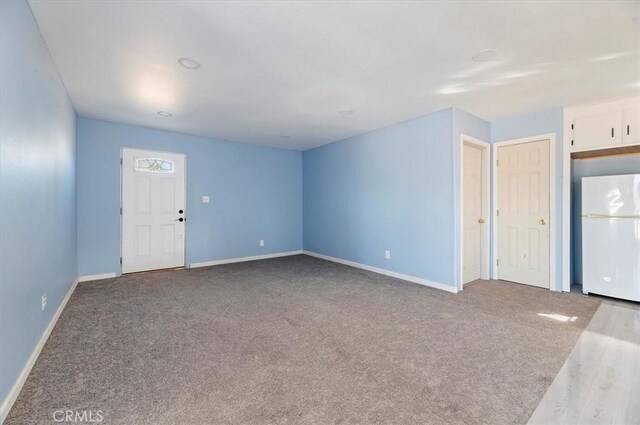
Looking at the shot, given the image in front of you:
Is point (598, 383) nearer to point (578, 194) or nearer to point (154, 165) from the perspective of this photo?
point (578, 194)

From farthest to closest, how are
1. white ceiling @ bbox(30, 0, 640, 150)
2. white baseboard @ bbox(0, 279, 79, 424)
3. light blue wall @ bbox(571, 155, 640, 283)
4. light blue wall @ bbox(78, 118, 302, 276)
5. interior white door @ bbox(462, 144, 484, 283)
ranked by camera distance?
light blue wall @ bbox(78, 118, 302, 276) → interior white door @ bbox(462, 144, 484, 283) → light blue wall @ bbox(571, 155, 640, 283) → white ceiling @ bbox(30, 0, 640, 150) → white baseboard @ bbox(0, 279, 79, 424)

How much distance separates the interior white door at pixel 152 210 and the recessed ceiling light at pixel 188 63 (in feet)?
8.96

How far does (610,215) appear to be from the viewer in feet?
11.2

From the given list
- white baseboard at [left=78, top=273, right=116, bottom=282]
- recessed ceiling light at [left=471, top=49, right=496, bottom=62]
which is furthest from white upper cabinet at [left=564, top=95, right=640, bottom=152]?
white baseboard at [left=78, top=273, right=116, bottom=282]

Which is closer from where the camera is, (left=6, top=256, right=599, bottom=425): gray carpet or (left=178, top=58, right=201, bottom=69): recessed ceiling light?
(left=6, top=256, right=599, bottom=425): gray carpet

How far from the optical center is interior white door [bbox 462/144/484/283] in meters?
4.23

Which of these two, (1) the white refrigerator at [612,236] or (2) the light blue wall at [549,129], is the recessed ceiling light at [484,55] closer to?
(2) the light blue wall at [549,129]

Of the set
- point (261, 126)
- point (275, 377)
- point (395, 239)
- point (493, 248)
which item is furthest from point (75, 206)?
point (493, 248)

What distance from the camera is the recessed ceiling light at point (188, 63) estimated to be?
259 centimetres

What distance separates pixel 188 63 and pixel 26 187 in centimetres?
160

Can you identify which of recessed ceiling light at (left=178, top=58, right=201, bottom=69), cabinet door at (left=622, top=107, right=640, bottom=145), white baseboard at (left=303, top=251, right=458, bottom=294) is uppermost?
recessed ceiling light at (left=178, top=58, right=201, bottom=69)

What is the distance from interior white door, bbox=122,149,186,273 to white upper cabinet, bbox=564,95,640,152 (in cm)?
599

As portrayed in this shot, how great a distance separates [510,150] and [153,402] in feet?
16.7

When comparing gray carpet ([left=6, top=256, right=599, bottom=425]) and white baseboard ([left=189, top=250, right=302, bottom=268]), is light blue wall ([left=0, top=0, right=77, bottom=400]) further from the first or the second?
white baseboard ([left=189, top=250, right=302, bottom=268])
